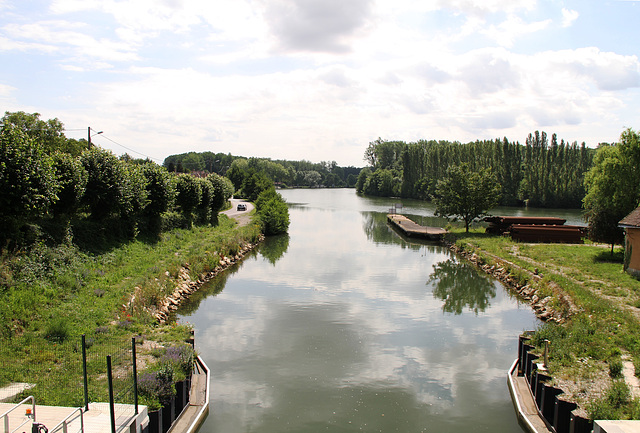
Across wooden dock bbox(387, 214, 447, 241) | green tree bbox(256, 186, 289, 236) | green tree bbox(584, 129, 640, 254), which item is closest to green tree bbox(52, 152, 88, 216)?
green tree bbox(256, 186, 289, 236)

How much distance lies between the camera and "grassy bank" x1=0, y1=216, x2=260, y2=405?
409 inches

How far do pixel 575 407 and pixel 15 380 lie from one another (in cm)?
1198

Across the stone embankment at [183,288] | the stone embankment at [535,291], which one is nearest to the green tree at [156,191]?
the stone embankment at [183,288]

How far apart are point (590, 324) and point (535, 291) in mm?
7719

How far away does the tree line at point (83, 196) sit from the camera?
1541cm

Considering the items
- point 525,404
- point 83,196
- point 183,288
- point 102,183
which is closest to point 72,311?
point 183,288

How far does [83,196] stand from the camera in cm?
2267

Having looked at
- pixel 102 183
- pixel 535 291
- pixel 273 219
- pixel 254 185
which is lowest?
pixel 535 291

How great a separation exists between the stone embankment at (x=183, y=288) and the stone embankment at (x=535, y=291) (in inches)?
611

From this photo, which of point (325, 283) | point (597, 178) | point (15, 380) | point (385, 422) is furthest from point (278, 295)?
point (597, 178)

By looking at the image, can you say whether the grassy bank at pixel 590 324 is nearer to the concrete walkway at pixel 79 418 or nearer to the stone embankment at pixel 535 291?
the stone embankment at pixel 535 291

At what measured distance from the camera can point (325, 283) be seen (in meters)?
25.4

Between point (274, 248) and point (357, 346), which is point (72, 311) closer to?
point (357, 346)

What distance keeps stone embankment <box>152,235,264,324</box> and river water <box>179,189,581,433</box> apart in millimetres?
568
